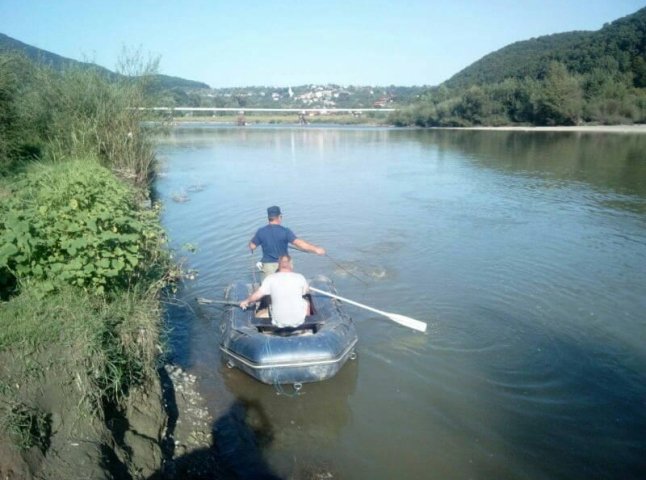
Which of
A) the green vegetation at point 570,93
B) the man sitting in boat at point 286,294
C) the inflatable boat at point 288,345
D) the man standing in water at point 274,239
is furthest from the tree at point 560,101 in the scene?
the man sitting in boat at point 286,294

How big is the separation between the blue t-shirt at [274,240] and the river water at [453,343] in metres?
1.35

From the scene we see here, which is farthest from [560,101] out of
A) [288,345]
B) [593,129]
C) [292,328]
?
[288,345]

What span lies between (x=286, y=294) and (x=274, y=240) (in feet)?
4.75

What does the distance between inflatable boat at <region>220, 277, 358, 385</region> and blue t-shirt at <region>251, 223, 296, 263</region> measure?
947mm

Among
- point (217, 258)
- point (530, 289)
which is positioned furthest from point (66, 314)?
point (530, 289)

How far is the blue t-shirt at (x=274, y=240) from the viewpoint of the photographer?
723 centimetres

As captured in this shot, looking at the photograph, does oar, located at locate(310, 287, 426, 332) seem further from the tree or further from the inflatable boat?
the tree

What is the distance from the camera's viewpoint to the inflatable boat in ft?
18.5

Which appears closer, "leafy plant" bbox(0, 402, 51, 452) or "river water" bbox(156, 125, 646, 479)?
"leafy plant" bbox(0, 402, 51, 452)

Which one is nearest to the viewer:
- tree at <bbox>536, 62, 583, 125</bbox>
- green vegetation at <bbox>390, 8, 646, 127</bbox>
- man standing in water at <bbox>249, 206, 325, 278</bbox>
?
man standing in water at <bbox>249, 206, 325, 278</bbox>

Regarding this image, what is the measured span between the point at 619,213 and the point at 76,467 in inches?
661

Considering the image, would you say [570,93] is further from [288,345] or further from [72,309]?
[72,309]

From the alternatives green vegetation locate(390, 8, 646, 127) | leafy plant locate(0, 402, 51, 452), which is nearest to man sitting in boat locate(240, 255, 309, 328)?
leafy plant locate(0, 402, 51, 452)

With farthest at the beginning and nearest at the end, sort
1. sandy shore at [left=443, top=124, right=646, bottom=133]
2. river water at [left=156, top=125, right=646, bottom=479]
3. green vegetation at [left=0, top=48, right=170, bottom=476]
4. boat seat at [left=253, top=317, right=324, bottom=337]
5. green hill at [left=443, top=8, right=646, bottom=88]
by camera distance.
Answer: green hill at [left=443, top=8, right=646, bottom=88], sandy shore at [left=443, top=124, right=646, bottom=133], boat seat at [left=253, top=317, right=324, bottom=337], river water at [left=156, top=125, right=646, bottom=479], green vegetation at [left=0, top=48, right=170, bottom=476]
